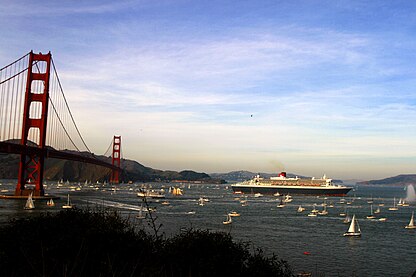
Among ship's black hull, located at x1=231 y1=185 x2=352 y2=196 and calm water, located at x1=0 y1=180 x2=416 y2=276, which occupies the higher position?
ship's black hull, located at x1=231 y1=185 x2=352 y2=196

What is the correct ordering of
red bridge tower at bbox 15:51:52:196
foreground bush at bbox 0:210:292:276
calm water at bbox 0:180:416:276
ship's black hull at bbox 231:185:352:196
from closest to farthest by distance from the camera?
foreground bush at bbox 0:210:292:276 < calm water at bbox 0:180:416:276 < red bridge tower at bbox 15:51:52:196 < ship's black hull at bbox 231:185:352:196

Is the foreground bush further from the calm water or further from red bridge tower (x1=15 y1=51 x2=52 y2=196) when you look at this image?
red bridge tower (x1=15 y1=51 x2=52 y2=196)

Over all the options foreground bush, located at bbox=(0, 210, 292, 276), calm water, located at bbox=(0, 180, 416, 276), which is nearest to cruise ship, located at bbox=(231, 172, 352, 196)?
calm water, located at bbox=(0, 180, 416, 276)

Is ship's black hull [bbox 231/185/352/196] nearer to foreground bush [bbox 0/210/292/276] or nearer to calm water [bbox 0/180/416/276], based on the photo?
calm water [bbox 0/180/416/276]

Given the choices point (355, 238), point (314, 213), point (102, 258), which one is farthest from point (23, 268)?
point (314, 213)

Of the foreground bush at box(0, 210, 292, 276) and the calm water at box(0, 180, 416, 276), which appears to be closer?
the foreground bush at box(0, 210, 292, 276)

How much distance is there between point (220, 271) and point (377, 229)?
3786 centimetres

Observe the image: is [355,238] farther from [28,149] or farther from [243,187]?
[243,187]

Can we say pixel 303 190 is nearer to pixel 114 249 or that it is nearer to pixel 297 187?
pixel 297 187

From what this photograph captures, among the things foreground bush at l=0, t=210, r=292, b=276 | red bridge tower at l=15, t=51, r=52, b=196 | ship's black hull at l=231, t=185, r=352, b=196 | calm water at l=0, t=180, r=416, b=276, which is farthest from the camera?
ship's black hull at l=231, t=185, r=352, b=196

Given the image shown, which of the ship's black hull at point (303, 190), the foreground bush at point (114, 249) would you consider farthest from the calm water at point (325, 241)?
the ship's black hull at point (303, 190)

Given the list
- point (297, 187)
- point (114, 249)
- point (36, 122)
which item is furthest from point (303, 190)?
point (114, 249)

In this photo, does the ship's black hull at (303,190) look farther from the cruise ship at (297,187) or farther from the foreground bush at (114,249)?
the foreground bush at (114,249)

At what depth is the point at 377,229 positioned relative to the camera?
48.4 metres
